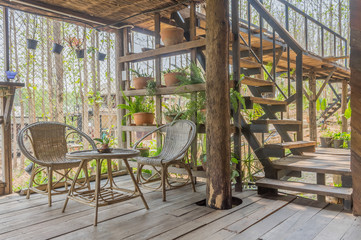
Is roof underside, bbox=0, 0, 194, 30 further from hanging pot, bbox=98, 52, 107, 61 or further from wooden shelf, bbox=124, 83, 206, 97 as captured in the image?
wooden shelf, bbox=124, 83, 206, 97

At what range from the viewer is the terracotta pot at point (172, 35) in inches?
151

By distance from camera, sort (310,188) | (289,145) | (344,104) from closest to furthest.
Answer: (310,188), (289,145), (344,104)

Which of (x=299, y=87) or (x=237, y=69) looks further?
(x=299, y=87)

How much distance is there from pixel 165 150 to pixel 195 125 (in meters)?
0.53

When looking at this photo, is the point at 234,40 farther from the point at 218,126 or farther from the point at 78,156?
the point at 78,156

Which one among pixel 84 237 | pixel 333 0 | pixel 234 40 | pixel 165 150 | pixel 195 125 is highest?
pixel 333 0

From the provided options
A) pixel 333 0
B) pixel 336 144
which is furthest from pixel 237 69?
pixel 333 0

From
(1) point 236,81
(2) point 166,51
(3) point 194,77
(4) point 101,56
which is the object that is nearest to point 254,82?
(1) point 236,81

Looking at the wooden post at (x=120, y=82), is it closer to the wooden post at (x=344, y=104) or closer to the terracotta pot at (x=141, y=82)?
the terracotta pot at (x=141, y=82)

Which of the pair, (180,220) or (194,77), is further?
(194,77)

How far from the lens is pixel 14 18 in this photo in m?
4.39

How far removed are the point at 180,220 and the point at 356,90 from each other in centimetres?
181

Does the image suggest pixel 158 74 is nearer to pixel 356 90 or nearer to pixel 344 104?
pixel 356 90

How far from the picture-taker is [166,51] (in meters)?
3.89
